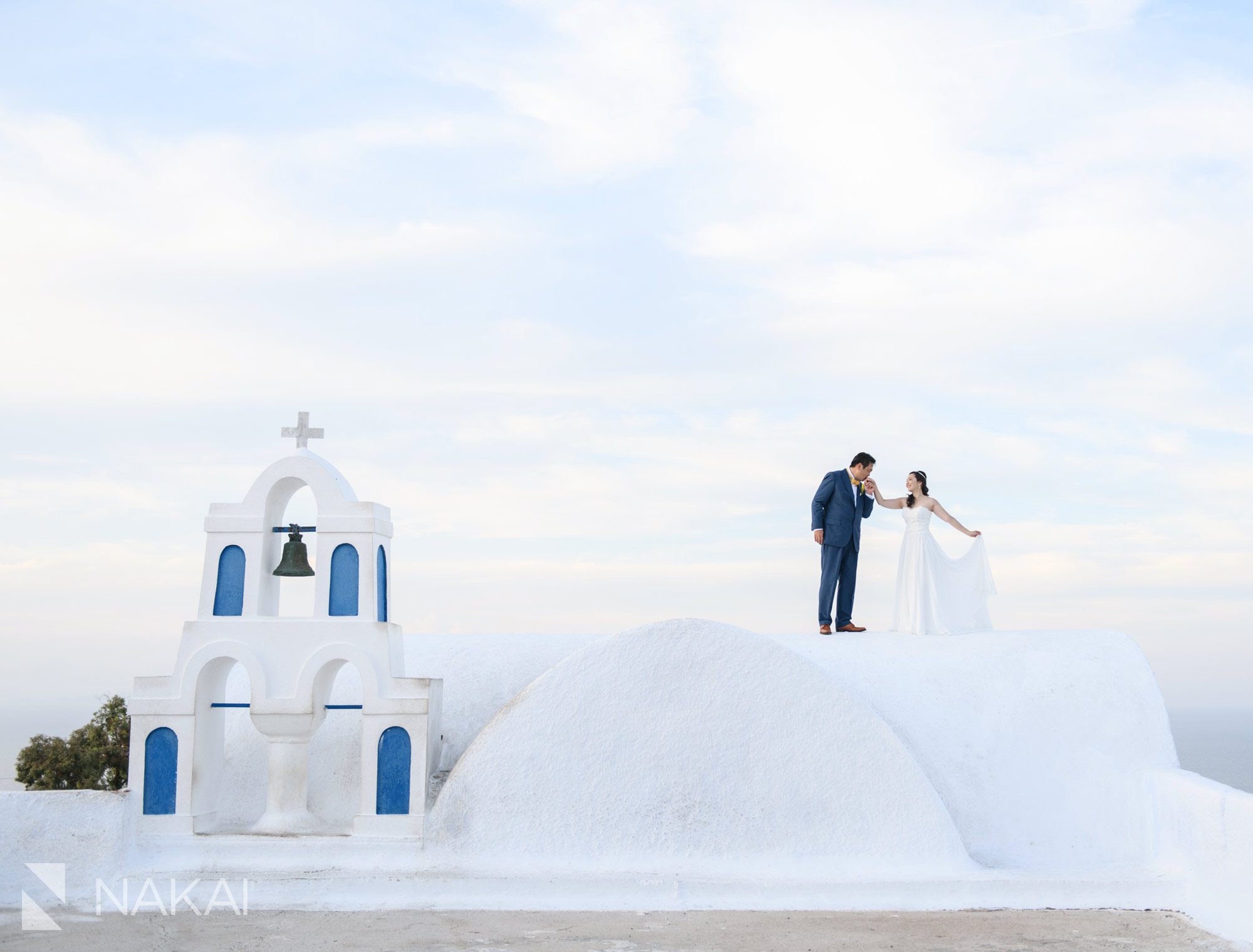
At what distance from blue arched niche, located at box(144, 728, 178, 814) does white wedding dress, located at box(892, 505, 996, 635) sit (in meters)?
6.90

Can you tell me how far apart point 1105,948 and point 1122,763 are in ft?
8.59

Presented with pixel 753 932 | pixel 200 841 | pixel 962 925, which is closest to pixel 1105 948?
pixel 962 925

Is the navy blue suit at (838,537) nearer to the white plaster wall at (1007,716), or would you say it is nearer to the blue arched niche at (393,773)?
the white plaster wall at (1007,716)

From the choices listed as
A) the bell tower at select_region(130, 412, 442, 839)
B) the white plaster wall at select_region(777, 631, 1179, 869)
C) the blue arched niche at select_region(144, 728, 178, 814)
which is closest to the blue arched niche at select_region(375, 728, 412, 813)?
the bell tower at select_region(130, 412, 442, 839)

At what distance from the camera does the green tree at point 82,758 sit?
→ 15.0 meters

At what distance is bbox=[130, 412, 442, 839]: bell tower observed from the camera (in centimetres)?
870

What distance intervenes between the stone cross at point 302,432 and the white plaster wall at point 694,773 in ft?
→ 9.16

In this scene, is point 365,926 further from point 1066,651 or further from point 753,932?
point 1066,651

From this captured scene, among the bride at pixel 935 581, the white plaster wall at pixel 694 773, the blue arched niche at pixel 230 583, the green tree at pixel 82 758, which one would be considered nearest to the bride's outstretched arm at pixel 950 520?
the bride at pixel 935 581

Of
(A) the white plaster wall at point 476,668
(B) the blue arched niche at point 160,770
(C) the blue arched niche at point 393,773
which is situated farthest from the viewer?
(A) the white plaster wall at point 476,668

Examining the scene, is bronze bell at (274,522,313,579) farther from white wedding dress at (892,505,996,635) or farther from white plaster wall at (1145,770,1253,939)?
white plaster wall at (1145,770,1253,939)

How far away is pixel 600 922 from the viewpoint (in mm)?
7750

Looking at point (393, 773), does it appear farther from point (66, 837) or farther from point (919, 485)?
point (919, 485)

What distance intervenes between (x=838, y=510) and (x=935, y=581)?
1.22 m
